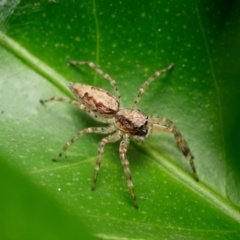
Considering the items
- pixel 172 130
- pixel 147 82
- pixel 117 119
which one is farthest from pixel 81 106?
pixel 172 130

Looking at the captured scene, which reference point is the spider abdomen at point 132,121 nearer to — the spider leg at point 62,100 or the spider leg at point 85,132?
the spider leg at point 85,132

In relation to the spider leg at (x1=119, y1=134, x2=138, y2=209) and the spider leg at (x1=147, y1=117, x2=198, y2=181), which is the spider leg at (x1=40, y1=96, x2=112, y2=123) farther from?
the spider leg at (x1=147, y1=117, x2=198, y2=181)

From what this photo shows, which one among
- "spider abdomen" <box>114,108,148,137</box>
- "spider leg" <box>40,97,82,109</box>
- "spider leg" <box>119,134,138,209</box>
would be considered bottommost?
"spider leg" <box>119,134,138,209</box>

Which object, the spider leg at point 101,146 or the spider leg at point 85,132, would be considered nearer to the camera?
the spider leg at point 101,146

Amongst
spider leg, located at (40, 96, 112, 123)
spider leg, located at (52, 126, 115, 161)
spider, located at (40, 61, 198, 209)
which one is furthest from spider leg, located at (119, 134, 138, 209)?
spider leg, located at (40, 96, 112, 123)

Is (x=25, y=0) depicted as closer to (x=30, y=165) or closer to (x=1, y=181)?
(x=30, y=165)

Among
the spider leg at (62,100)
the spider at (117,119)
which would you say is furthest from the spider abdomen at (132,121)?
the spider leg at (62,100)
